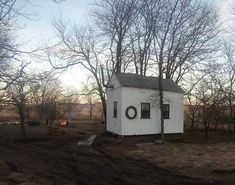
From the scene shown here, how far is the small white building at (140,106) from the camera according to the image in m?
23.8

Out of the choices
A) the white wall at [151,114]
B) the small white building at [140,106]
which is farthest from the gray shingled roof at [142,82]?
the white wall at [151,114]

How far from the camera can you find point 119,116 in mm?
24062

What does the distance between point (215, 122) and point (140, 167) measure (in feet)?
58.9

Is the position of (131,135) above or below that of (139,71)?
below

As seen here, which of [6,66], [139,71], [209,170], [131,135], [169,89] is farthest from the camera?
[139,71]

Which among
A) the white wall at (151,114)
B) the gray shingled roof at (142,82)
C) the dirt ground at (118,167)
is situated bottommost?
the dirt ground at (118,167)

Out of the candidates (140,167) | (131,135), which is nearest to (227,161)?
(140,167)

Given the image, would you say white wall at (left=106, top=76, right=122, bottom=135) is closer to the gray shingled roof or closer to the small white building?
the small white building

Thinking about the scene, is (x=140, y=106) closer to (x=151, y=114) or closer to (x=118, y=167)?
(x=151, y=114)

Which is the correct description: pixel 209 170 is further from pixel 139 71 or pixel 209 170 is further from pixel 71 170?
pixel 139 71

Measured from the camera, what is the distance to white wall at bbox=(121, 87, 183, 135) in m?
23.8

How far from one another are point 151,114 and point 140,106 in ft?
3.33

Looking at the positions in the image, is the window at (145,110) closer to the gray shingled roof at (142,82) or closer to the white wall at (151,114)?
the white wall at (151,114)

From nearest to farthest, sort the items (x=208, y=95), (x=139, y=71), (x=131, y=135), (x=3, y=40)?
1. (x=3, y=40)
2. (x=131, y=135)
3. (x=208, y=95)
4. (x=139, y=71)
